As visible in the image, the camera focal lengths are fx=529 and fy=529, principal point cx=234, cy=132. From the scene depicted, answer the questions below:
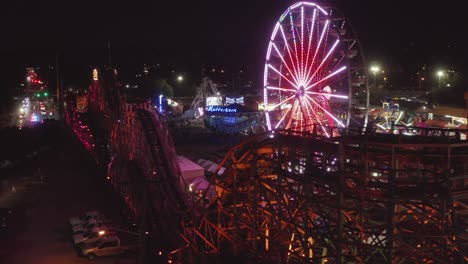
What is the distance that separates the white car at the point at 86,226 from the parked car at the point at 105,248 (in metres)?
1.42

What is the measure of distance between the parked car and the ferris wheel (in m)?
8.00

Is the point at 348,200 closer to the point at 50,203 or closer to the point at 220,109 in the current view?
the point at 50,203

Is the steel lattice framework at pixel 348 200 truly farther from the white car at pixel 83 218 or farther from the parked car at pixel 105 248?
the white car at pixel 83 218

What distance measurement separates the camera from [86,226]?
20.6m

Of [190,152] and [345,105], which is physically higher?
[345,105]

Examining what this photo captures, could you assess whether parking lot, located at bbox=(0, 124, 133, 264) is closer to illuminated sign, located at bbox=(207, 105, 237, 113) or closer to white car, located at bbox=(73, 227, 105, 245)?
white car, located at bbox=(73, 227, 105, 245)

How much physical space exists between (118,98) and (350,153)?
18314mm

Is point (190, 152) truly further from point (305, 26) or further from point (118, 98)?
point (305, 26)

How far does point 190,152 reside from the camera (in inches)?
1521

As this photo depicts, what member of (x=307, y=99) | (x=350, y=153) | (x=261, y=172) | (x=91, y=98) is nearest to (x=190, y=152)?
(x=91, y=98)

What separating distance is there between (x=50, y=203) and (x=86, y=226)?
6405mm

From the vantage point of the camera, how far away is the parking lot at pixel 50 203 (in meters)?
19.0

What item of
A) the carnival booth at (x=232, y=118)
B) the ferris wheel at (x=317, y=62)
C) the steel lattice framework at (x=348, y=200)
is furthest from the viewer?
the carnival booth at (x=232, y=118)

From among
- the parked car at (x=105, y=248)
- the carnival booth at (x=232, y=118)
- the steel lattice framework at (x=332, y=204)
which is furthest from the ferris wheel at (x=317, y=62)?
the carnival booth at (x=232, y=118)
